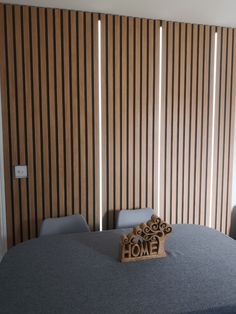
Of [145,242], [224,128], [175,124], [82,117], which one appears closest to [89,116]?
[82,117]

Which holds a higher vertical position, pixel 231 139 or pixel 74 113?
pixel 74 113

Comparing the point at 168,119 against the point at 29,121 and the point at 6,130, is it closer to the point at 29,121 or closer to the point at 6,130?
the point at 29,121

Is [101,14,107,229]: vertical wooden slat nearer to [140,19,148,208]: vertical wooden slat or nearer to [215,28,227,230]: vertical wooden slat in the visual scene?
[140,19,148,208]: vertical wooden slat

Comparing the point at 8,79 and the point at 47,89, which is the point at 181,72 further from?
the point at 8,79

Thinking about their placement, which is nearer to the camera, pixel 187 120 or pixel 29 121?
pixel 29 121

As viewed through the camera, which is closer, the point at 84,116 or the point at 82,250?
the point at 82,250

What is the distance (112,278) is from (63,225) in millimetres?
1067

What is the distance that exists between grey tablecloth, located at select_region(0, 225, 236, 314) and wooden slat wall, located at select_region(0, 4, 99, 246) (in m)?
0.70

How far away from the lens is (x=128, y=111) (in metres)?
2.87

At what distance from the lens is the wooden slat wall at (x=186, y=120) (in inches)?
116

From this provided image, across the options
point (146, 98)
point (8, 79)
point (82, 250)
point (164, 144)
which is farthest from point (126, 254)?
point (8, 79)

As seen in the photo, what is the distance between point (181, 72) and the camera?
2.99m

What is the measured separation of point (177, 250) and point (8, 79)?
2.10m

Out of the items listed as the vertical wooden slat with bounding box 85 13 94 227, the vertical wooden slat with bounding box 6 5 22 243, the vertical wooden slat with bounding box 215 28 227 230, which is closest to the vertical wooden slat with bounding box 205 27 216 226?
the vertical wooden slat with bounding box 215 28 227 230
